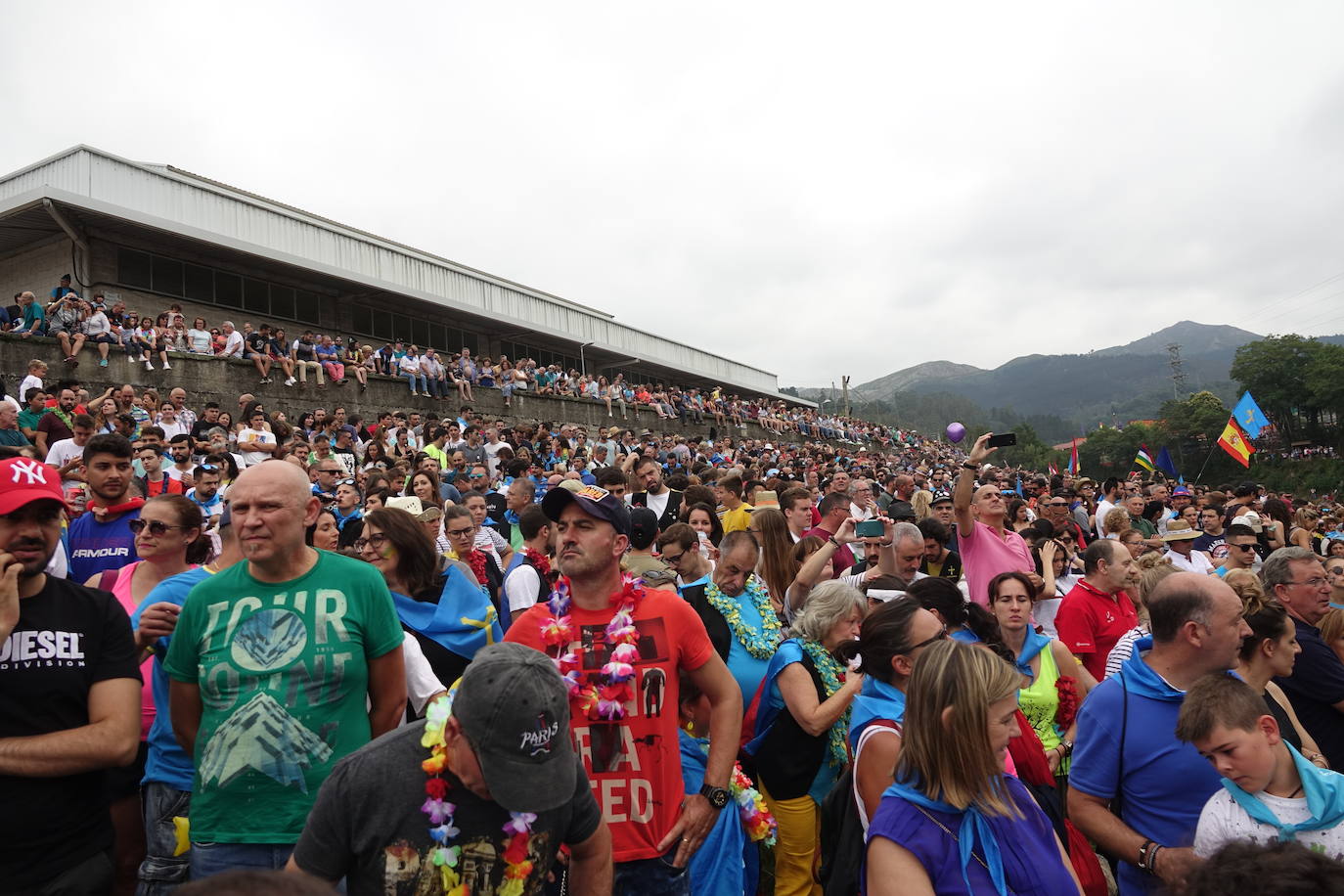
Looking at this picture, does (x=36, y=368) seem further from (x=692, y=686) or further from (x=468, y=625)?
(x=692, y=686)

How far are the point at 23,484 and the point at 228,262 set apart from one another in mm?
21615

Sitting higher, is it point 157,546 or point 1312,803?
point 157,546

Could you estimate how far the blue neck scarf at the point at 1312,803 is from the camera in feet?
8.13

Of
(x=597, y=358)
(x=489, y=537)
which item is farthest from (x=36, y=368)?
(x=597, y=358)

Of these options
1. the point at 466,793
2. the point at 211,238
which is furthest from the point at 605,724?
the point at 211,238

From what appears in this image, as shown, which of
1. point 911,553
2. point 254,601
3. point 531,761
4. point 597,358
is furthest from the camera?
point 597,358

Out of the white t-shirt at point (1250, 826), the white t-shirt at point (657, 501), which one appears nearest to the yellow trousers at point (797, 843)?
the white t-shirt at point (1250, 826)

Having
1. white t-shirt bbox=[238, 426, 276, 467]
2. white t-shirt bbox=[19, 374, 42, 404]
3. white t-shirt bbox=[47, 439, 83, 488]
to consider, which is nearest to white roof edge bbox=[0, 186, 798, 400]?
white t-shirt bbox=[19, 374, 42, 404]

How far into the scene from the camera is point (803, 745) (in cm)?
379

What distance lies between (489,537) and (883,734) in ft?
16.9

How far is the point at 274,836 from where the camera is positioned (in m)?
2.64

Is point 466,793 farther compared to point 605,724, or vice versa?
point 605,724

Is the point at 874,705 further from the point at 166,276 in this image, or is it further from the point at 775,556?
the point at 166,276

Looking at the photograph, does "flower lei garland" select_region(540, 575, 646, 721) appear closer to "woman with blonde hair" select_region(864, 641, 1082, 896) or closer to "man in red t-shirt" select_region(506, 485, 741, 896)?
"man in red t-shirt" select_region(506, 485, 741, 896)
